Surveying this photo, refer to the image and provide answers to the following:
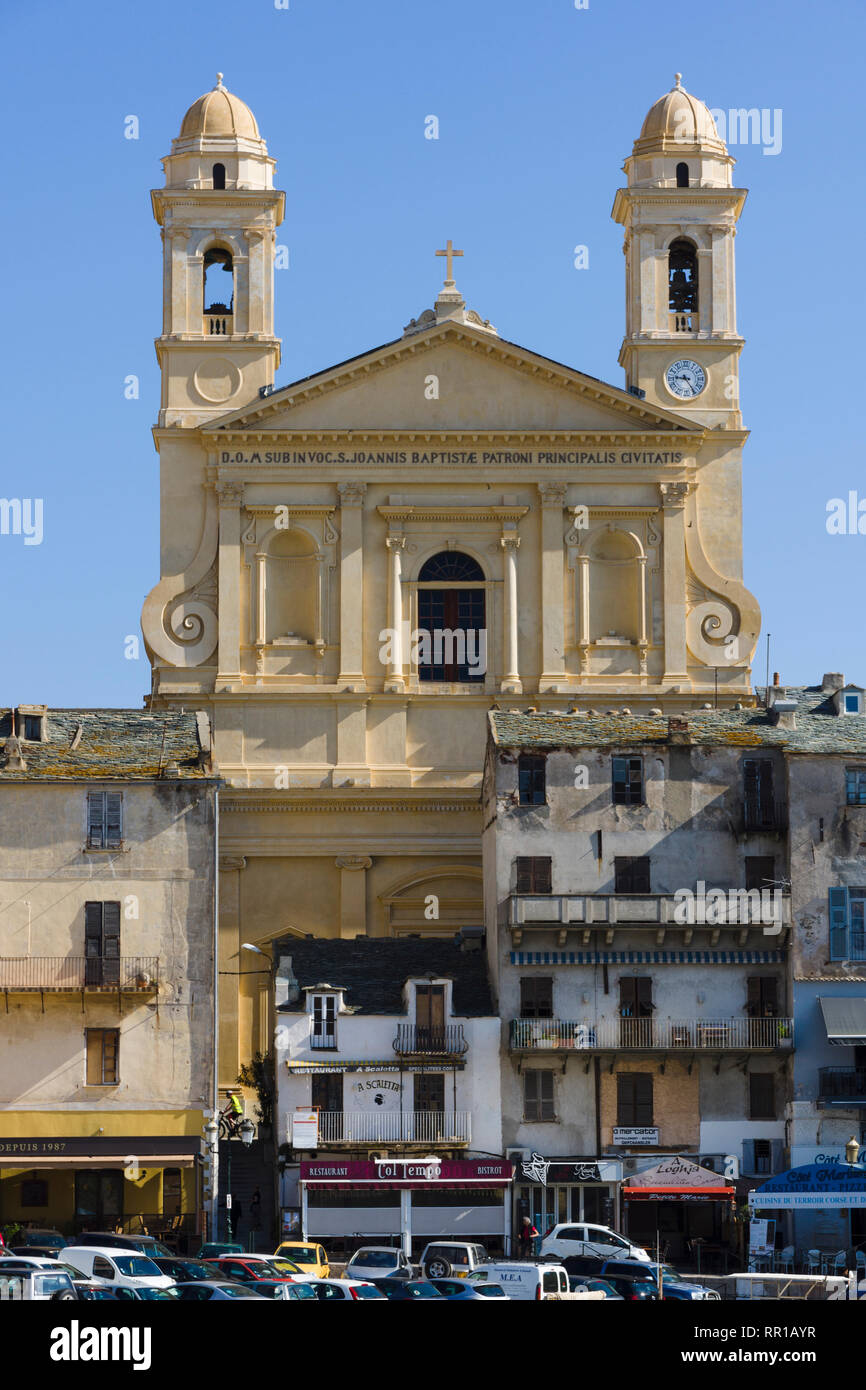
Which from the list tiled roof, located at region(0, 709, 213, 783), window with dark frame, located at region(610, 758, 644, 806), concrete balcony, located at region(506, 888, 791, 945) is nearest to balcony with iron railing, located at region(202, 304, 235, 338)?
tiled roof, located at region(0, 709, 213, 783)

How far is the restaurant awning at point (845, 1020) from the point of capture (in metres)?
52.9

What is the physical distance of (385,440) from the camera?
238 ft

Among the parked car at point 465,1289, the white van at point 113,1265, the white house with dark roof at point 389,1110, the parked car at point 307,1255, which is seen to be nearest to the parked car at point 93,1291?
the white van at point 113,1265

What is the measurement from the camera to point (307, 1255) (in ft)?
152

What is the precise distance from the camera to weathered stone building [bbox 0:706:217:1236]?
175ft

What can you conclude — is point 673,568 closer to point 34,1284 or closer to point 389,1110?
point 389,1110

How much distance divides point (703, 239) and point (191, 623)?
65.5 feet

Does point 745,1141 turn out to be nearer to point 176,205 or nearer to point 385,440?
point 385,440

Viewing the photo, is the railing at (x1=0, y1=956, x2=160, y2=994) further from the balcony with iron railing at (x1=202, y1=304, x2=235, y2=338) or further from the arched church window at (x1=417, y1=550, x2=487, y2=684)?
the balcony with iron railing at (x1=202, y1=304, x2=235, y2=338)

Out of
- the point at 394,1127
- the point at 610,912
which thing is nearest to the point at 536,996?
the point at 610,912

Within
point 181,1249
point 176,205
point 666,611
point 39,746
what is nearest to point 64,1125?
point 181,1249

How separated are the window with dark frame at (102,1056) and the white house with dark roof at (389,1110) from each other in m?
3.57

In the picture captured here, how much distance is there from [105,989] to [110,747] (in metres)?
6.51

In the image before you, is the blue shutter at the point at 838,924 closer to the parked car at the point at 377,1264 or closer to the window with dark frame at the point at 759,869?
the window with dark frame at the point at 759,869
